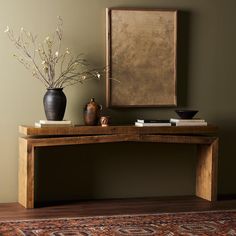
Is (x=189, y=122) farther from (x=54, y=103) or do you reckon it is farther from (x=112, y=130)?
(x=54, y=103)

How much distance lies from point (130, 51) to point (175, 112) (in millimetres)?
725

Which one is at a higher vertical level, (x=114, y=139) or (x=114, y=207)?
(x=114, y=139)

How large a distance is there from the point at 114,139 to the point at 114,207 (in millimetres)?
581

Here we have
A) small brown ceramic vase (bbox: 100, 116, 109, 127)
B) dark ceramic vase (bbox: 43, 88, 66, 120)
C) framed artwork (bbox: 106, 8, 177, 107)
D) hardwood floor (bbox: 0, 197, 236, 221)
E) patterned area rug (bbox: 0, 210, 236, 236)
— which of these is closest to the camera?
patterned area rug (bbox: 0, 210, 236, 236)

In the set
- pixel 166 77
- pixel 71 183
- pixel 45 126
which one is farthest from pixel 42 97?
pixel 166 77

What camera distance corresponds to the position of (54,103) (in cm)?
506

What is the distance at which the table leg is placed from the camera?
4938 millimetres

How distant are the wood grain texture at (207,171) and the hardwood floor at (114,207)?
0.10 m

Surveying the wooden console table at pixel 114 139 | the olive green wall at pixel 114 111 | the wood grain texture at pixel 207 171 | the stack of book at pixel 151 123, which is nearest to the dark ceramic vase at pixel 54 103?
the wooden console table at pixel 114 139

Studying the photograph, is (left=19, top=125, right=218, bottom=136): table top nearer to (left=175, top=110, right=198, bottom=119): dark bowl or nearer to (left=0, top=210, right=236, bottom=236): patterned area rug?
(left=175, top=110, right=198, bottom=119): dark bowl

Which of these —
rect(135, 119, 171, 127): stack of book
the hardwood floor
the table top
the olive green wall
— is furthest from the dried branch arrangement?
the hardwood floor

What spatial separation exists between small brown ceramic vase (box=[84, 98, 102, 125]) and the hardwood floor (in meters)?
0.73

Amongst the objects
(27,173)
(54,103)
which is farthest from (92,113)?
(27,173)

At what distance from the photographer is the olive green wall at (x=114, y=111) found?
5.28 metres
